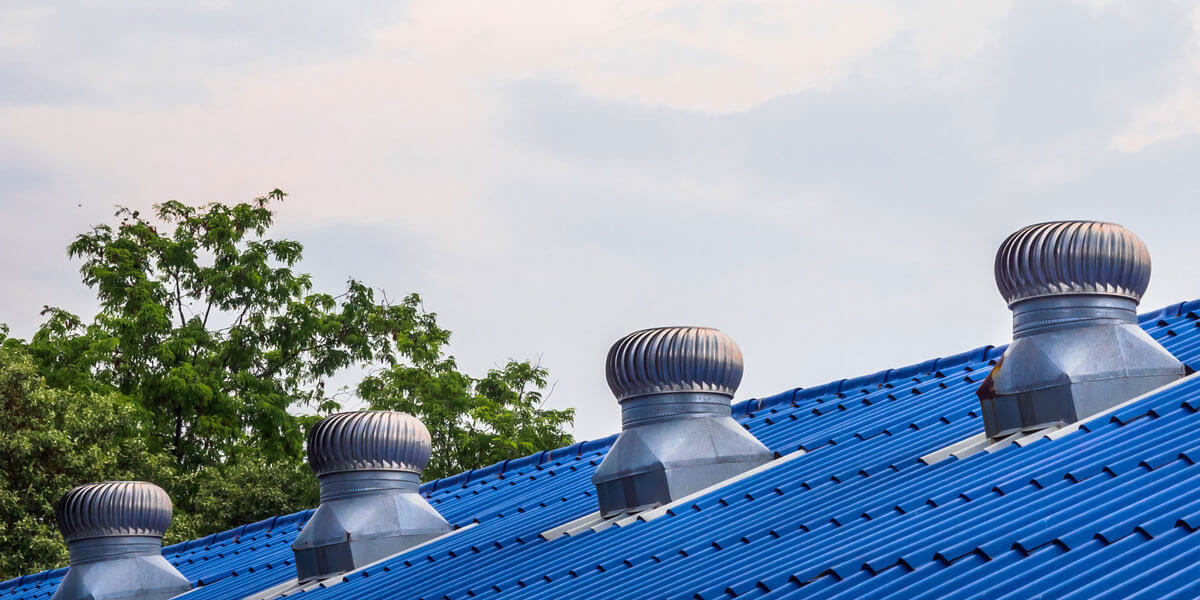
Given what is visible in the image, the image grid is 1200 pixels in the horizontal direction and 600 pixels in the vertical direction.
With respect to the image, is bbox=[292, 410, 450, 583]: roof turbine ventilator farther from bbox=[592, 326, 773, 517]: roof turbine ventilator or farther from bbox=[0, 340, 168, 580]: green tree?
bbox=[0, 340, 168, 580]: green tree

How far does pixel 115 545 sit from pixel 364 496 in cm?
317

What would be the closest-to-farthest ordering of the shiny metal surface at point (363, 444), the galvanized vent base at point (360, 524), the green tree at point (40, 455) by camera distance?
1. the galvanized vent base at point (360, 524)
2. the shiny metal surface at point (363, 444)
3. the green tree at point (40, 455)

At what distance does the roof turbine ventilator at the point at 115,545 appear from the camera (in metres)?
15.5

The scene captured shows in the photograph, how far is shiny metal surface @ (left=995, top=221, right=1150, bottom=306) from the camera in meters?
9.84

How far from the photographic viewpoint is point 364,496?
14.2 m

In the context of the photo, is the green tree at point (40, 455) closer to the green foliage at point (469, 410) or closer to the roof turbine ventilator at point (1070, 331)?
the green foliage at point (469, 410)

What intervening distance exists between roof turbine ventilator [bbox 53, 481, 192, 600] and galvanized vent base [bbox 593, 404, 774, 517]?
570 cm

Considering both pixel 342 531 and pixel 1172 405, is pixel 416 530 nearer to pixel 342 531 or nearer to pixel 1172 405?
pixel 342 531

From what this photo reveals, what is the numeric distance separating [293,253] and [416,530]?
27.6 metres

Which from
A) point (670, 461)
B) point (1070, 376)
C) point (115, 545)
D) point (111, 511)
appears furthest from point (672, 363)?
point (115, 545)

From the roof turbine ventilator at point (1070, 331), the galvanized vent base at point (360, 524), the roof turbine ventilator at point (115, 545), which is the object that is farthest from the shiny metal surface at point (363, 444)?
the roof turbine ventilator at point (1070, 331)

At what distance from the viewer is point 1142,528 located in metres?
6.65

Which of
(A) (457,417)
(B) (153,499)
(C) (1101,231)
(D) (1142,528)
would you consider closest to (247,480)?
(A) (457,417)

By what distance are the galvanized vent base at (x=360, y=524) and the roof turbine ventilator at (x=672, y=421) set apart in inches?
103
